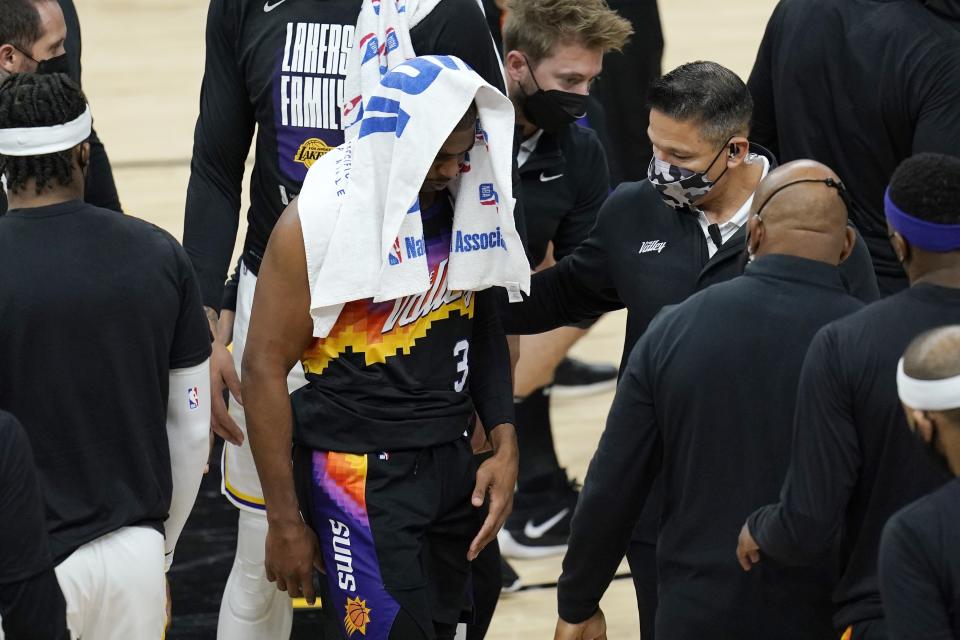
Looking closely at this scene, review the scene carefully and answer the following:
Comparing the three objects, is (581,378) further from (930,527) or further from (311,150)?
(930,527)

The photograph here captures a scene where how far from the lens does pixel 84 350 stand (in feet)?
9.23

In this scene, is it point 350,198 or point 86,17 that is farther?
point 86,17

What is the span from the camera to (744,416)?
2.65m

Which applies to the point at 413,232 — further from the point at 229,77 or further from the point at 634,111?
the point at 634,111

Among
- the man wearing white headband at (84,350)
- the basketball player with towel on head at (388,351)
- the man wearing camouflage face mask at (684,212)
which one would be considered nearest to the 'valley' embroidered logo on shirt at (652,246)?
the man wearing camouflage face mask at (684,212)

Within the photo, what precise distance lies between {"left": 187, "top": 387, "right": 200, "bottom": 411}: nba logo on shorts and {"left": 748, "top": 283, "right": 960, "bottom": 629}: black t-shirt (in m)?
1.17

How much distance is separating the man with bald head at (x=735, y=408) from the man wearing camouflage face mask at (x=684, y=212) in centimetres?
30

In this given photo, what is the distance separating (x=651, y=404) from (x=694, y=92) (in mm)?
701

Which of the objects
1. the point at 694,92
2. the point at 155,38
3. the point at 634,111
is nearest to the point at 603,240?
the point at 694,92

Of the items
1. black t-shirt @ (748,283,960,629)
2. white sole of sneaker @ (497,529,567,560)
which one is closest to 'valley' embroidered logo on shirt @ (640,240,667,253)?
black t-shirt @ (748,283,960,629)

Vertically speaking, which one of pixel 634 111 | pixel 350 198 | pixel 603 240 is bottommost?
pixel 634 111

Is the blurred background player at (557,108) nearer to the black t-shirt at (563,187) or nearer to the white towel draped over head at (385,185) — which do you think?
the black t-shirt at (563,187)

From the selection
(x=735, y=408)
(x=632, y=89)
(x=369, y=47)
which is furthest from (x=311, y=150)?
(x=632, y=89)

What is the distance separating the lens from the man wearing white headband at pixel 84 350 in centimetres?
278
